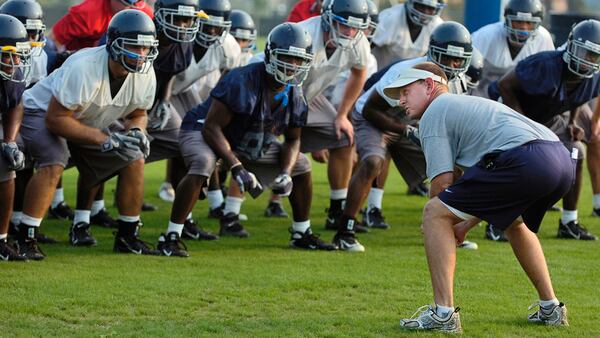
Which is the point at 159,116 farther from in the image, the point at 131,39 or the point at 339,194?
the point at 339,194

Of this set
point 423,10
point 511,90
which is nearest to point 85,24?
point 423,10

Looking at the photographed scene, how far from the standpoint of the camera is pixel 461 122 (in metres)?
5.50

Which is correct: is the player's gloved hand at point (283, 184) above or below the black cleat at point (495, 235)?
above

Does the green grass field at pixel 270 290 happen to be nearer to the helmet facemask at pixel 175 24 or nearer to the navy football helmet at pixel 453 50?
the navy football helmet at pixel 453 50

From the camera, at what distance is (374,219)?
384 inches

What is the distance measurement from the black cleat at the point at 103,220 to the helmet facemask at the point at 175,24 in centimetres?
185

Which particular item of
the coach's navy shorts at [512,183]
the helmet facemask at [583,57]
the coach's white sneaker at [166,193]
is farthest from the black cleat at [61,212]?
the coach's navy shorts at [512,183]

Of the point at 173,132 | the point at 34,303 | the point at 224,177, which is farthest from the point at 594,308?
the point at 224,177

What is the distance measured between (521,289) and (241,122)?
242 centimetres

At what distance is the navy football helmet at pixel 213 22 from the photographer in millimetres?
8945

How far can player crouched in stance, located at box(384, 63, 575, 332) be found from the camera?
5.45 metres

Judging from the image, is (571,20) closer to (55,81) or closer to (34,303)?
(55,81)

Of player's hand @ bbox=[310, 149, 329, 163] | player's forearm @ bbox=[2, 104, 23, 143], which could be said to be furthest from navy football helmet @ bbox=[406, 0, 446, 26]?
player's forearm @ bbox=[2, 104, 23, 143]

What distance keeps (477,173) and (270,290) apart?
5.98 feet
